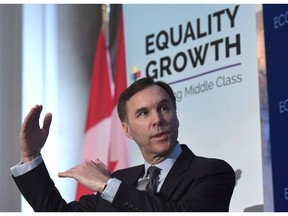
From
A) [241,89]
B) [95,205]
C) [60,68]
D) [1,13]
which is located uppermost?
[1,13]

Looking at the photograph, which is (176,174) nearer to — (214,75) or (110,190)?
(110,190)

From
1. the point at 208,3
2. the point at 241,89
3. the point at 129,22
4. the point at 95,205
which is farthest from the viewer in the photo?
the point at 129,22

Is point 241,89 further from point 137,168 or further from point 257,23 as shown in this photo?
point 137,168

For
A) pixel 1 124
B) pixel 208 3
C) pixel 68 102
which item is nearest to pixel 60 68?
pixel 68 102

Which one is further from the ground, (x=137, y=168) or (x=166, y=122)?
(x=166, y=122)

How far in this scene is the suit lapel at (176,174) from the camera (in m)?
2.38

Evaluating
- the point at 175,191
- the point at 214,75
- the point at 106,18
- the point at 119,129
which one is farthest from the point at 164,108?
the point at 106,18

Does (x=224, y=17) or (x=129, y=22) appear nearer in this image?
(x=224, y=17)

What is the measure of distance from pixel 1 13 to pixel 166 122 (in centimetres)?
313

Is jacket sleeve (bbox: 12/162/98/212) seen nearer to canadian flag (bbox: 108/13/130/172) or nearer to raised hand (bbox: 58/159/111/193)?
raised hand (bbox: 58/159/111/193)

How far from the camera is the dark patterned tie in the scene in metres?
2.45

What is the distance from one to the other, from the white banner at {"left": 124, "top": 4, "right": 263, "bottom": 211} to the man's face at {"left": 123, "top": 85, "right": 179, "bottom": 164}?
4.05 feet

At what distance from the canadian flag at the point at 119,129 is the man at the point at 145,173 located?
190cm

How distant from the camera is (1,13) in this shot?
5.33 metres
